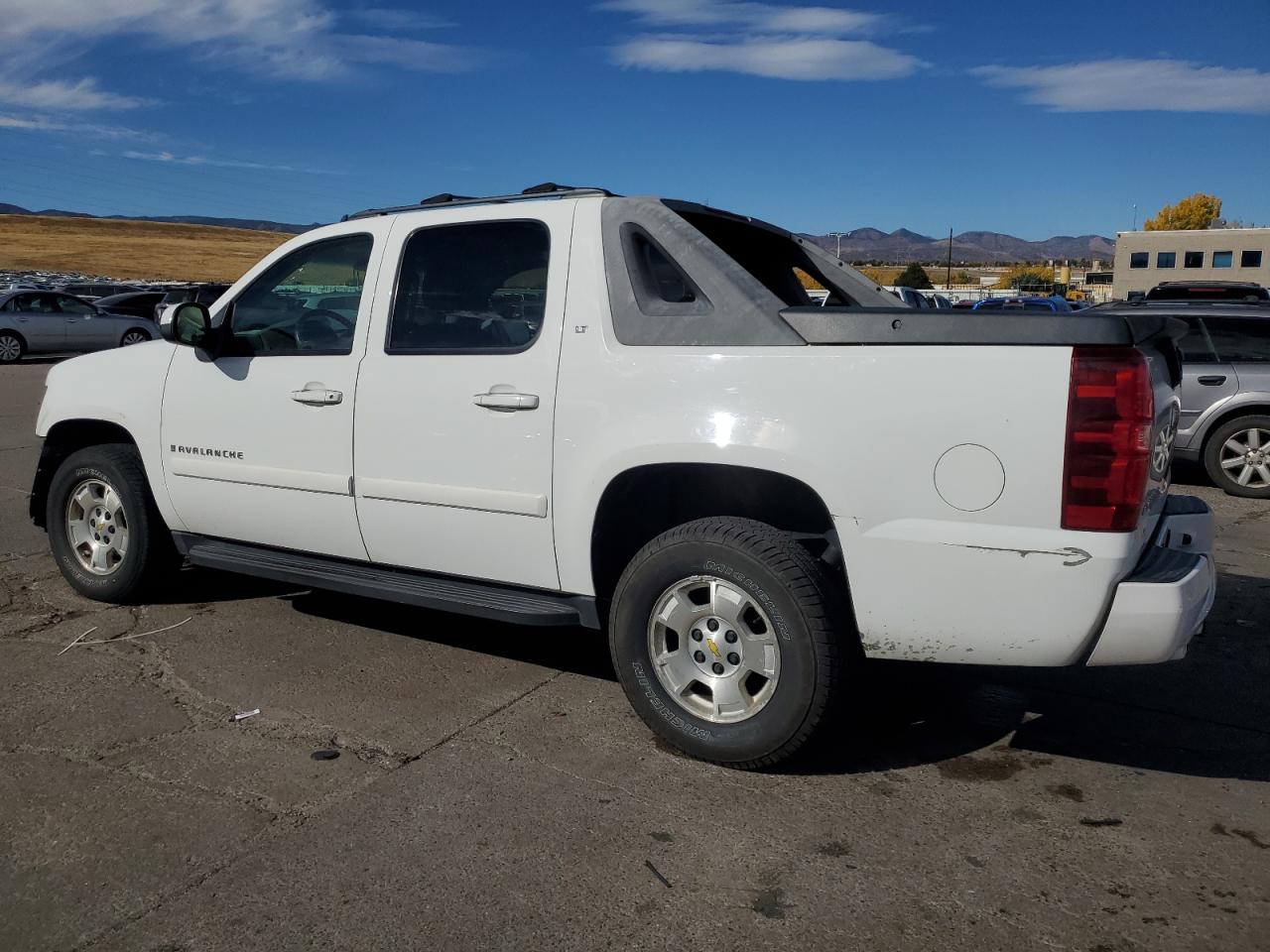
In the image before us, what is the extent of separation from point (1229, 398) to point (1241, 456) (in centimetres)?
52

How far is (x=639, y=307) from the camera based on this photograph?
4008 mm

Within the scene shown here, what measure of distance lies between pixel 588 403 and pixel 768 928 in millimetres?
1864

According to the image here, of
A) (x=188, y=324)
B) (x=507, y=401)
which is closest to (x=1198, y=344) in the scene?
(x=507, y=401)

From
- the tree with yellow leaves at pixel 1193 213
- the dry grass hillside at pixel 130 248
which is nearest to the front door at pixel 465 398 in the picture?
the dry grass hillside at pixel 130 248

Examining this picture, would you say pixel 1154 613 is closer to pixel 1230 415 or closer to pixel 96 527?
pixel 96 527

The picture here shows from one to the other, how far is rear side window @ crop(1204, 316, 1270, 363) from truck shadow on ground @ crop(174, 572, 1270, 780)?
4.78 metres

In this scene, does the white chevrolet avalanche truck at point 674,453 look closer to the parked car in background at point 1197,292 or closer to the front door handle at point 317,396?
the front door handle at point 317,396

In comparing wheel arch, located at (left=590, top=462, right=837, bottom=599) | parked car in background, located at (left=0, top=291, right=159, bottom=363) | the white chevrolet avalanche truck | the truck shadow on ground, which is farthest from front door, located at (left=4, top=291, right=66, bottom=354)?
wheel arch, located at (left=590, top=462, right=837, bottom=599)

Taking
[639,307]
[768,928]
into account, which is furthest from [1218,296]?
[768,928]

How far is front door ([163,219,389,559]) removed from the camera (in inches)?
185

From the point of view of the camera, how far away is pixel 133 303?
31391mm

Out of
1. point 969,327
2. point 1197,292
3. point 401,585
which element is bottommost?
point 401,585

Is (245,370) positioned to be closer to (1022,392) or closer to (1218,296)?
(1022,392)

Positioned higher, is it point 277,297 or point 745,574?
point 277,297
